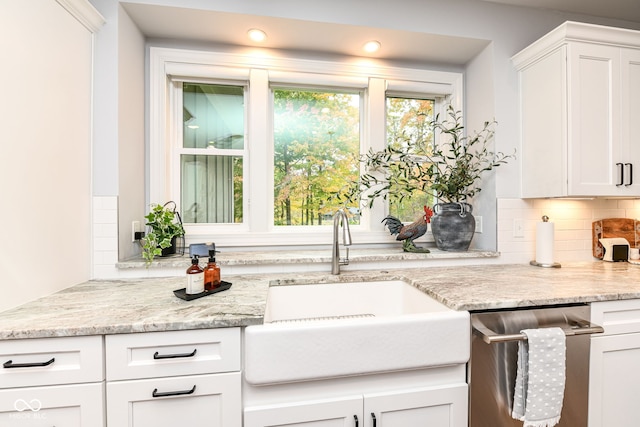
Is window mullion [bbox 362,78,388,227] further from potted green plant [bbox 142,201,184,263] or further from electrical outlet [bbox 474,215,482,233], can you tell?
potted green plant [bbox 142,201,184,263]

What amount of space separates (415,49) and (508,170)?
3.40 feet

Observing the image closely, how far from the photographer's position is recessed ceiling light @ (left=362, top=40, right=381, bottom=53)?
1903 mm

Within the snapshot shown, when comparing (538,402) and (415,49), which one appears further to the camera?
(415,49)

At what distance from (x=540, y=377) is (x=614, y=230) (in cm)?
168

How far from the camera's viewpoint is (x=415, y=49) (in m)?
1.99

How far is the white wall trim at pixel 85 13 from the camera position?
1.33 meters

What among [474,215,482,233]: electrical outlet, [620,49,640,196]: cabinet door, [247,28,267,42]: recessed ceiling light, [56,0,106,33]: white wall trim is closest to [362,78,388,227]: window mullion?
[474,215,482,233]: electrical outlet

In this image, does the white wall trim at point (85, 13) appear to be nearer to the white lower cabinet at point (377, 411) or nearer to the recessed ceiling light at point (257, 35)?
the recessed ceiling light at point (257, 35)

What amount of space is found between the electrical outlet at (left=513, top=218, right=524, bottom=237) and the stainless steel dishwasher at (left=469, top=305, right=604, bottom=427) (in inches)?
30.9

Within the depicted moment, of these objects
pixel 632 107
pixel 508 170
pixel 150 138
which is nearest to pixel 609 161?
pixel 632 107

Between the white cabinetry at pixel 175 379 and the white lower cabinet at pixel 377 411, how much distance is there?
0.12 meters

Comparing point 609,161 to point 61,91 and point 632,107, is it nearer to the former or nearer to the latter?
point 632,107

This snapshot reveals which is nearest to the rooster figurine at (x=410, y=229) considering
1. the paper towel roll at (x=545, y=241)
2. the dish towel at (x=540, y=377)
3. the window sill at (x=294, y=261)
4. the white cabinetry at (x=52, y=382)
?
the window sill at (x=294, y=261)

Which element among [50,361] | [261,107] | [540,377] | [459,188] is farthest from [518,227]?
[50,361]
